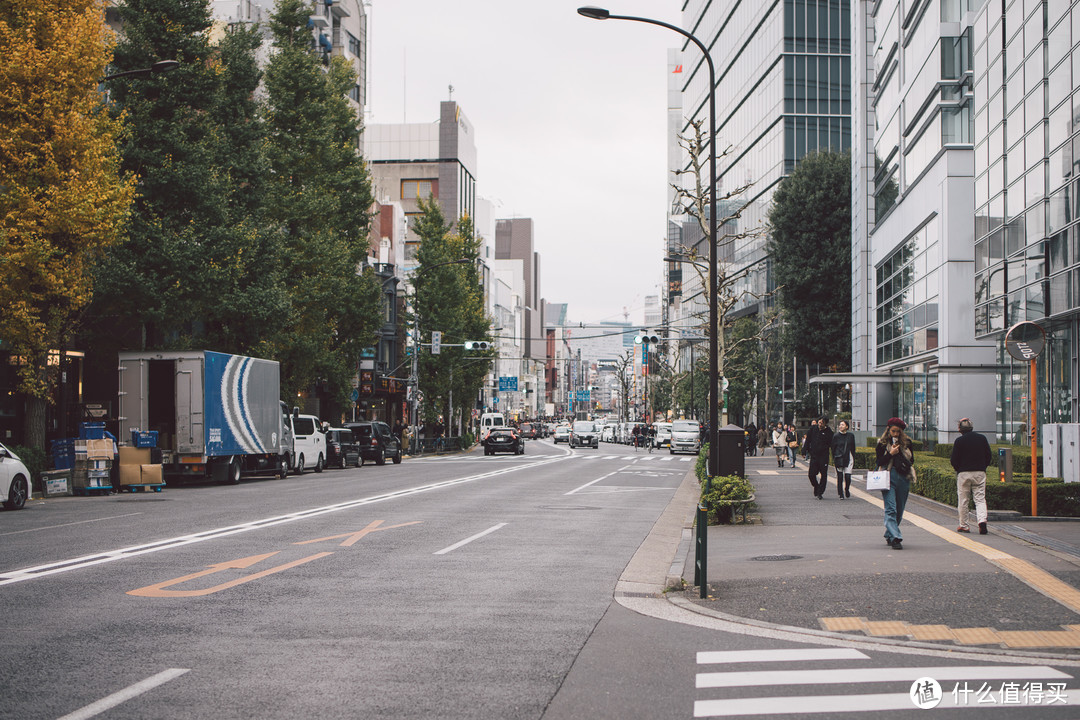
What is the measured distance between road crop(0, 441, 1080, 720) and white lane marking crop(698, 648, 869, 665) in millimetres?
27

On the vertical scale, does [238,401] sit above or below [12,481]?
above

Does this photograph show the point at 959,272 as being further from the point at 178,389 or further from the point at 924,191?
the point at 178,389

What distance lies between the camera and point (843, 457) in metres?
23.1

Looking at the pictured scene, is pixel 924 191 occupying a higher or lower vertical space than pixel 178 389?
higher

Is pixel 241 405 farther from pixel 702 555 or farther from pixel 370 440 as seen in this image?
pixel 702 555

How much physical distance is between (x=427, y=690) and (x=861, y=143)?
5084 centimetres

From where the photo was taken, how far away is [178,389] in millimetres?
27188

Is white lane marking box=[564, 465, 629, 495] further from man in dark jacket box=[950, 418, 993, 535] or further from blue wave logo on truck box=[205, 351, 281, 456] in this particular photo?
man in dark jacket box=[950, 418, 993, 535]

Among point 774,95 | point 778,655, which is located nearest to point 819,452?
point 778,655

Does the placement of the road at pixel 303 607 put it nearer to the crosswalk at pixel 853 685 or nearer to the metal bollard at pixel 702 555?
the metal bollard at pixel 702 555

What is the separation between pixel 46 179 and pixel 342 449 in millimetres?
19218

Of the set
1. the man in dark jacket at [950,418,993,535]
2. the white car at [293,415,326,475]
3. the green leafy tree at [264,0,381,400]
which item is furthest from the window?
the man in dark jacket at [950,418,993,535]

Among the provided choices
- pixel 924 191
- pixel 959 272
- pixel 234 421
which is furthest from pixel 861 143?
pixel 234 421

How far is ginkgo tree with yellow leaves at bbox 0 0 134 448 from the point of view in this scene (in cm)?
2364
